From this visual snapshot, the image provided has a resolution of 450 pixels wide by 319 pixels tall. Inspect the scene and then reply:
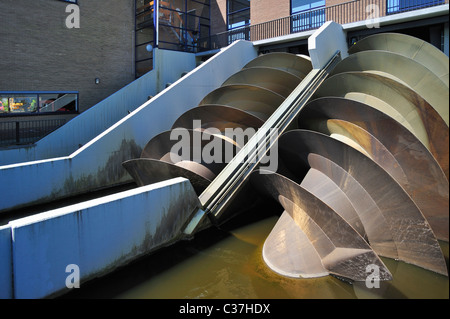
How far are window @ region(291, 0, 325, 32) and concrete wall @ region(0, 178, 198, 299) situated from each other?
12.5 metres

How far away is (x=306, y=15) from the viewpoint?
17.1 metres

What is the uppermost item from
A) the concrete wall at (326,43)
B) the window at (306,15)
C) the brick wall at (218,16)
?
the brick wall at (218,16)

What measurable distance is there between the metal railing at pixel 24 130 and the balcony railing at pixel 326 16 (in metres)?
10.7

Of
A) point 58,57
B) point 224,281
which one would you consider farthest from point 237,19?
point 224,281

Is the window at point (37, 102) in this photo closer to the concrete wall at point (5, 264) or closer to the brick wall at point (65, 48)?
the brick wall at point (65, 48)

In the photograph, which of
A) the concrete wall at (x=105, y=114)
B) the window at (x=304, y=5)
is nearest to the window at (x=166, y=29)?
the concrete wall at (x=105, y=114)

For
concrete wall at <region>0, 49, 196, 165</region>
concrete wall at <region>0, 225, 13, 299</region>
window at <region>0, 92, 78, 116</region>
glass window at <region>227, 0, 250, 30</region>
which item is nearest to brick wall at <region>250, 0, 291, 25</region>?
glass window at <region>227, 0, 250, 30</region>

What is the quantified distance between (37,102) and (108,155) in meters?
5.53

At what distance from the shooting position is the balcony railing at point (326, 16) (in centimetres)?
1381

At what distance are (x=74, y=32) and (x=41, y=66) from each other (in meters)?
2.31

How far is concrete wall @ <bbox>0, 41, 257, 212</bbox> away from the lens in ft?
32.6

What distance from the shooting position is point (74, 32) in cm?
1608

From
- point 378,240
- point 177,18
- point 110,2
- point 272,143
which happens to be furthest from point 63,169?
point 177,18

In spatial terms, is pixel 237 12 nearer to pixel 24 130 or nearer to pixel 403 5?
pixel 403 5
